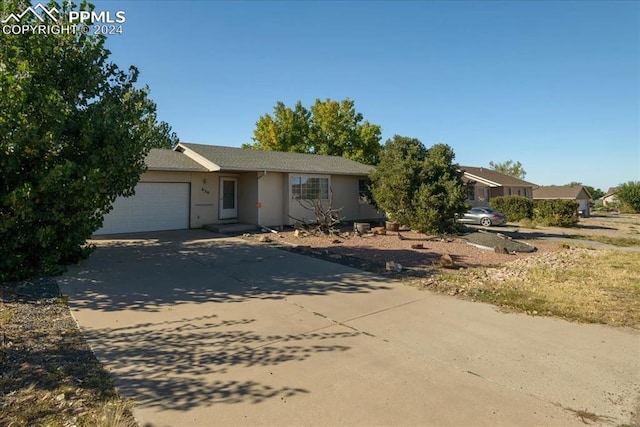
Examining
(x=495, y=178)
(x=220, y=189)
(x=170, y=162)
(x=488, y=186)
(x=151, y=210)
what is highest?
(x=495, y=178)

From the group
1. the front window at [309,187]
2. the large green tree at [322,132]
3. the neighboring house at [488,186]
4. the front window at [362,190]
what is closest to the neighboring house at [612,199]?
the neighboring house at [488,186]

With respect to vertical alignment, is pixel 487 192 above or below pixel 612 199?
below

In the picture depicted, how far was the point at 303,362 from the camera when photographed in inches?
148

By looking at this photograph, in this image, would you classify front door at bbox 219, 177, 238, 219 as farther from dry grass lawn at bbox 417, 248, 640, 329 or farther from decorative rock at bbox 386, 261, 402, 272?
dry grass lawn at bbox 417, 248, 640, 329

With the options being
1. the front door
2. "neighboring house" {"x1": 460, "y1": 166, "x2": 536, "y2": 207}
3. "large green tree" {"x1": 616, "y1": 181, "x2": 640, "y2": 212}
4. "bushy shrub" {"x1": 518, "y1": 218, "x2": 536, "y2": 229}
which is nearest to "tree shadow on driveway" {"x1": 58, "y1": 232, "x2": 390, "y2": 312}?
the front door

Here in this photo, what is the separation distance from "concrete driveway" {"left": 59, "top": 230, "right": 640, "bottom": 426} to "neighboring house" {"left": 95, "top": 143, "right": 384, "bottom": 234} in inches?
293

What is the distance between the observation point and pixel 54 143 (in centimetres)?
660

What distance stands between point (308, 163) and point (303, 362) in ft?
48.6

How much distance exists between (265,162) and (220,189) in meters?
2.43

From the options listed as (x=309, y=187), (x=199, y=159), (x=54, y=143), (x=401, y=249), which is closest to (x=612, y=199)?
(x=309, y=187)

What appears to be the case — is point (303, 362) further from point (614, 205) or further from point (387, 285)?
point (614, 205)

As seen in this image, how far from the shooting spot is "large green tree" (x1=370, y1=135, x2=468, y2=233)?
14.1m

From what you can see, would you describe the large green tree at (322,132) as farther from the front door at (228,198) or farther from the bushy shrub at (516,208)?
the front door at (228,198)

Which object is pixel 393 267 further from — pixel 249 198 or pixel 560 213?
pixel 560 213
